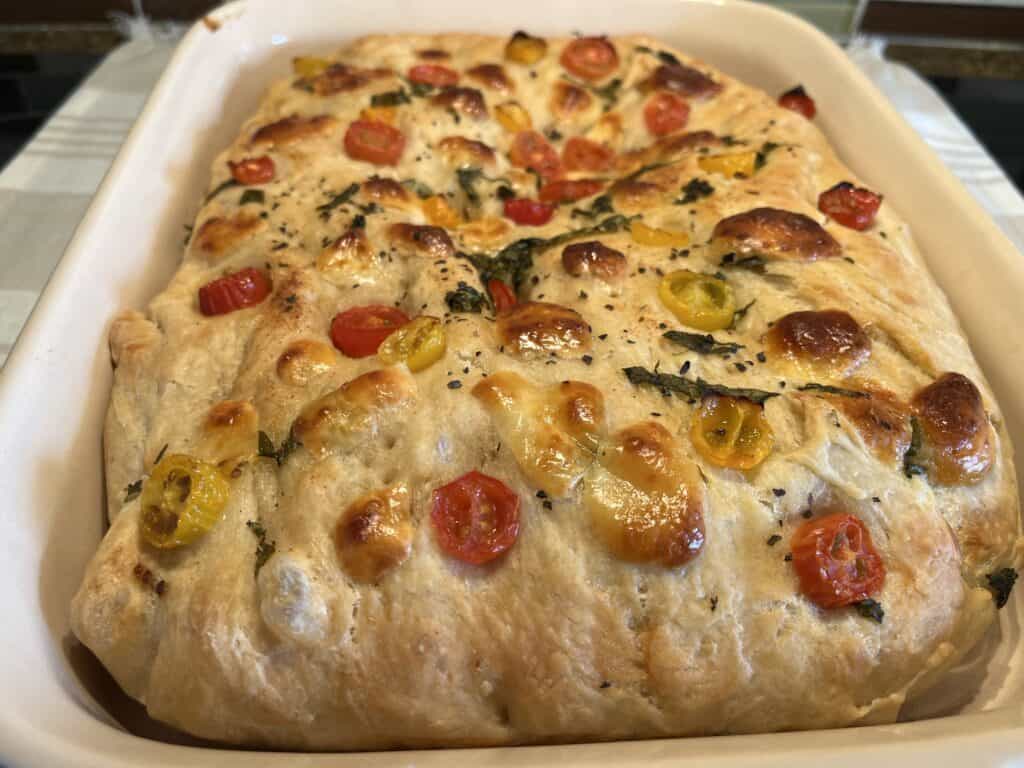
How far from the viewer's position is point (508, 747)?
1811mm

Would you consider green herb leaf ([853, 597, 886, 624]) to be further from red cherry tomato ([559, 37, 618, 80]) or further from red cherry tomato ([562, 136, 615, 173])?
red cherry tomato ([559, 37, 618, 80])

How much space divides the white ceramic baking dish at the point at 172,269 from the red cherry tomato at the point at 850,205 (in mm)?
Result: 289

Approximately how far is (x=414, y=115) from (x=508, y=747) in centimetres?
232

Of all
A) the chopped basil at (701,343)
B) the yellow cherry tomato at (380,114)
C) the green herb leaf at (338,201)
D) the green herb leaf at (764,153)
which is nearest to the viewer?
the chopped basil at (701,343)

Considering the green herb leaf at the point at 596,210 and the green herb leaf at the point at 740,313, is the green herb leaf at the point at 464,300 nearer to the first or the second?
the green herb leaf at the point at 596,210

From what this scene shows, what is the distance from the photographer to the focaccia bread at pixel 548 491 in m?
1.82

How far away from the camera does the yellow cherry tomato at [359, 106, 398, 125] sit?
314 cm

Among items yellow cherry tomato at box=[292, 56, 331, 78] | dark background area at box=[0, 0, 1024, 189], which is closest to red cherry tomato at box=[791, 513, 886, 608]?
yellow cherry tomato at box=[292, 56, 331, 78]

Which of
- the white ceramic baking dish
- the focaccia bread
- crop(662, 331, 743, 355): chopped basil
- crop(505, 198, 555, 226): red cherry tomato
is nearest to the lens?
the white ceramic baking dish

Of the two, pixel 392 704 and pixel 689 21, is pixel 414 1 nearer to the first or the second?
pixel 689 21

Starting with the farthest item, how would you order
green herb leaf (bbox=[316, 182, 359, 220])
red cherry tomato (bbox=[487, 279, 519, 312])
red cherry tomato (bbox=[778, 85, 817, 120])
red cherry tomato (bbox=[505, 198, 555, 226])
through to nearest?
red cherry tomato (bbox=[778, 85, 817, 120]) → red cherry tomato (bbox=[505, 198, 555, 226]) → green herb leaf (bbox=[316, 182, 359, 220]) → red cherry tomato (bbox=[487, 279, 519, 312])

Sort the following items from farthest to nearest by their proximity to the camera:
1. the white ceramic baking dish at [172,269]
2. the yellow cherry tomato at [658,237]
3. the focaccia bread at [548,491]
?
1. the yellow cherry tomato at [658,237]
2. the focaccia bread at [548,491]
3. the white ceramic baking dish at [172,269]

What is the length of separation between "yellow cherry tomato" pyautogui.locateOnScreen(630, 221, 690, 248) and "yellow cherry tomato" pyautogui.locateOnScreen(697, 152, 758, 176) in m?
0.39

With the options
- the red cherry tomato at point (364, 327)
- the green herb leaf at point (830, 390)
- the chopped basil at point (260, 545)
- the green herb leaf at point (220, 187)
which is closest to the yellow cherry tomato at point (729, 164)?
the green herb leaf at point (830, 390)
